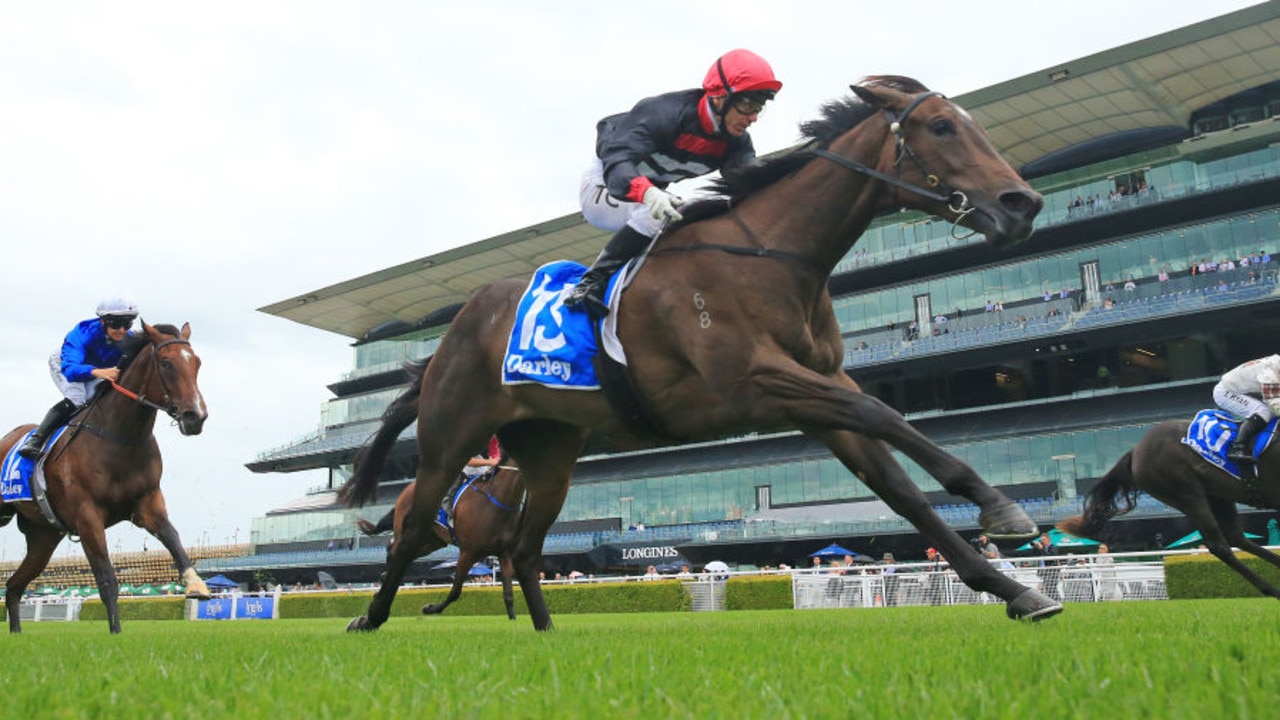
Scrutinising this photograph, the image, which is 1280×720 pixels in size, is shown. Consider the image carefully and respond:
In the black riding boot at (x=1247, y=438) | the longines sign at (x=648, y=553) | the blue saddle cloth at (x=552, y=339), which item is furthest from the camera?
the longines sign at (x=648, y=553)

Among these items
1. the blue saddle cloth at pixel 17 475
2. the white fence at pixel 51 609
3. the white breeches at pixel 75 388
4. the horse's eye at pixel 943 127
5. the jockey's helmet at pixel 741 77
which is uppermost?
the jockey's helmet at pixel 741 77

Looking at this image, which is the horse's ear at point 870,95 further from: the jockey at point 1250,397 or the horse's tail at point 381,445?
the jockey at point 1250,397

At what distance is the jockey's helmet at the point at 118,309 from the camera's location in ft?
29.0

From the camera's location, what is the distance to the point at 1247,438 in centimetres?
929

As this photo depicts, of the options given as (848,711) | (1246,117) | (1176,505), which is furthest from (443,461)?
(1246,117)

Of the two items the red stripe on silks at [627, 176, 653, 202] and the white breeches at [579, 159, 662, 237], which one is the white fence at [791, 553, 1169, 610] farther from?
the red stripe on silks at [627, 176, 653, 202]

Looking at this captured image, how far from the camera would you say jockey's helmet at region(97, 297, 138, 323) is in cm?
884

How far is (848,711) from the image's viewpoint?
2.05 meters

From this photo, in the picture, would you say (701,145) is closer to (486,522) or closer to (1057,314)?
(486,522)

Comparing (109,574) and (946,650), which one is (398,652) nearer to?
(946,650)

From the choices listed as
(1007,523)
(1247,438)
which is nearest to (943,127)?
(1007,523)

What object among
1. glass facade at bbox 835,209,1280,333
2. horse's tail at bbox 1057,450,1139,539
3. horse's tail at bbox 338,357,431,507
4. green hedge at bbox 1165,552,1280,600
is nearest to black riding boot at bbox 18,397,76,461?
horse's tail at bbox 338,357,431,507

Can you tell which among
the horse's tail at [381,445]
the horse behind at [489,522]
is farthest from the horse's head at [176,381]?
the horse behind at [489,522]

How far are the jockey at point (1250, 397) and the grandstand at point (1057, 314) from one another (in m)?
28.4
